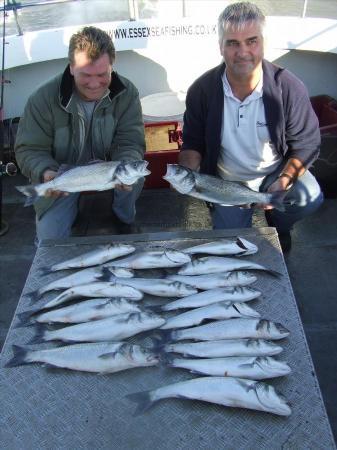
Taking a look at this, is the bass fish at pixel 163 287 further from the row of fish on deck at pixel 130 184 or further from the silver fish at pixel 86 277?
the row of fish on deck at pixel 130 184

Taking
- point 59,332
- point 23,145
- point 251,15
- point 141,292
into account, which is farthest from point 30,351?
point 251,15

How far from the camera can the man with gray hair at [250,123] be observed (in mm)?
2668

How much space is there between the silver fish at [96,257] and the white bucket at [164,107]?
6.55ft

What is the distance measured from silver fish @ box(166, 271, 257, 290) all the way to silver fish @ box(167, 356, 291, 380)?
496mm

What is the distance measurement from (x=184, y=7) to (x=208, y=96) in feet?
6.11

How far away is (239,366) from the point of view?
6.20 ft

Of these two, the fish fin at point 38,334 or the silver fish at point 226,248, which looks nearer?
the fish fin at point 38,334

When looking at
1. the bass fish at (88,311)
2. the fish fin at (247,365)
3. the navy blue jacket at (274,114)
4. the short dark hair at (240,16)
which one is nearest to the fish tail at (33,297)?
the bass fish at (88,311)

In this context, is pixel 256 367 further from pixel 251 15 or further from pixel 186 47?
pixel 186 47

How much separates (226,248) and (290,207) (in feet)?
3.13

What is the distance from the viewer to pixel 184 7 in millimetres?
4301

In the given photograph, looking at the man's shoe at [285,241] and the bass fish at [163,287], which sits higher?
the bass fish at [163,287]

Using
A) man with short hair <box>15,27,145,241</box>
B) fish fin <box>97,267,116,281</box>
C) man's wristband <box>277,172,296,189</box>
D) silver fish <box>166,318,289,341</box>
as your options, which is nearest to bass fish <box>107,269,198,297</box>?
fish fin <box>97,267,116,281</box>

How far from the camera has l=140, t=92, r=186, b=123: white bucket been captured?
4.25 metres
